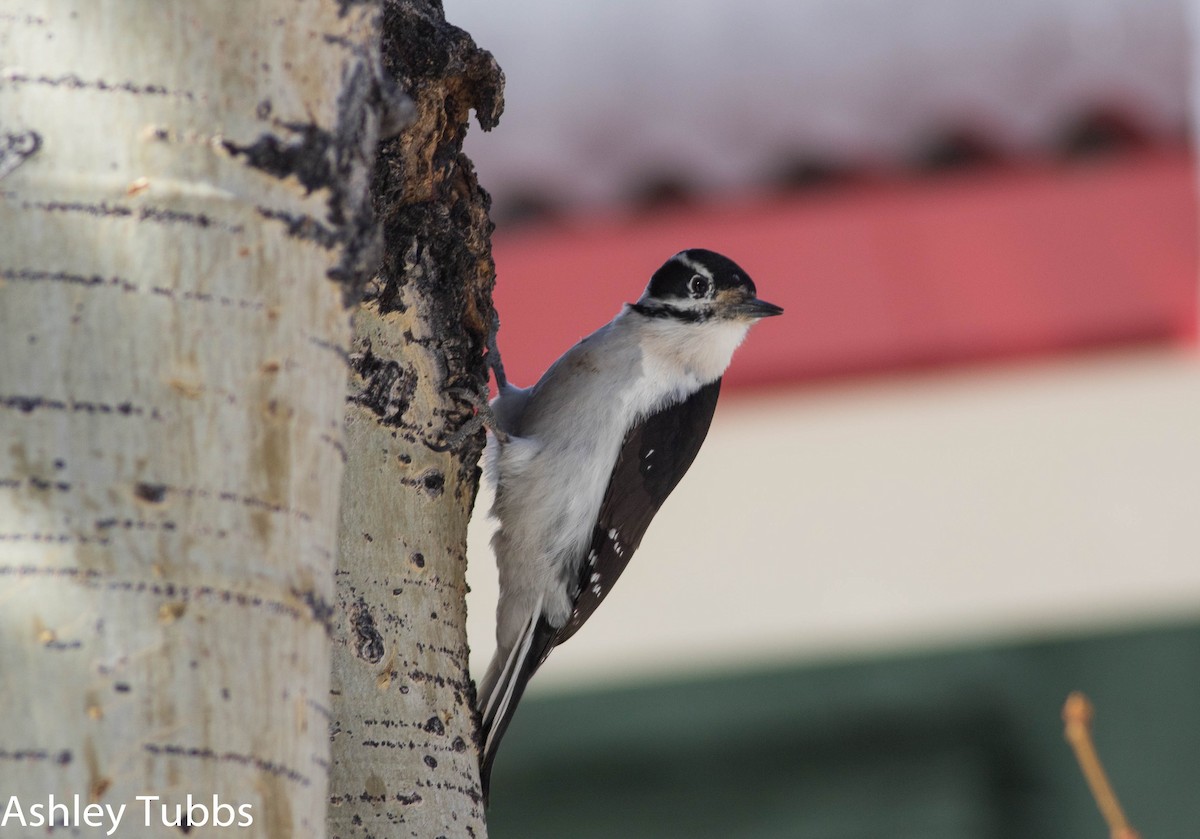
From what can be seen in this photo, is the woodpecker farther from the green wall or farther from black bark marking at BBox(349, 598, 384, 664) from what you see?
the green wall

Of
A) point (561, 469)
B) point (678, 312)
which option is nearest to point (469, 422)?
point (561, 469)

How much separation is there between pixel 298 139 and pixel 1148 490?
12.6ft

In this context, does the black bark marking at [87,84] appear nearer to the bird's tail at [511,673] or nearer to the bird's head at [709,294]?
the bird's tail at [511,673]

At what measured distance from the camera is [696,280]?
361 centimetres

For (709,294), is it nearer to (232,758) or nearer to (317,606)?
(317,606)

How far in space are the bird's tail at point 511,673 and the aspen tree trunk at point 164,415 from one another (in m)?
1.72

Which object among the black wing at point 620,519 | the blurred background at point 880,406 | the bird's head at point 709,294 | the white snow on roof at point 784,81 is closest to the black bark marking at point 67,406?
the black wing at point 620,519

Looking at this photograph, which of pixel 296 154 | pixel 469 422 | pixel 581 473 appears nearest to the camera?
pixel 296 154

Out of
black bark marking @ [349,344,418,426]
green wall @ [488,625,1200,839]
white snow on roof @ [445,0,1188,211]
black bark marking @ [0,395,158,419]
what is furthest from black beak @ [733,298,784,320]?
black bark marking @ [0,395,158,419]

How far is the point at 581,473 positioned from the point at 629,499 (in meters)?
0.12

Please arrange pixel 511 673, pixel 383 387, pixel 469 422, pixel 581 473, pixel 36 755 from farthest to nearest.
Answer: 1. pixel 581 473
2. pixel 511 673
3. pixel 469 422
4. pixel 383 387
5. pixel 36 755

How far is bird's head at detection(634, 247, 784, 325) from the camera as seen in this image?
3.59m

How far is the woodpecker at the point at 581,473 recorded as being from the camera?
3430mm

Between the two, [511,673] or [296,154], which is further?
[511,673]
